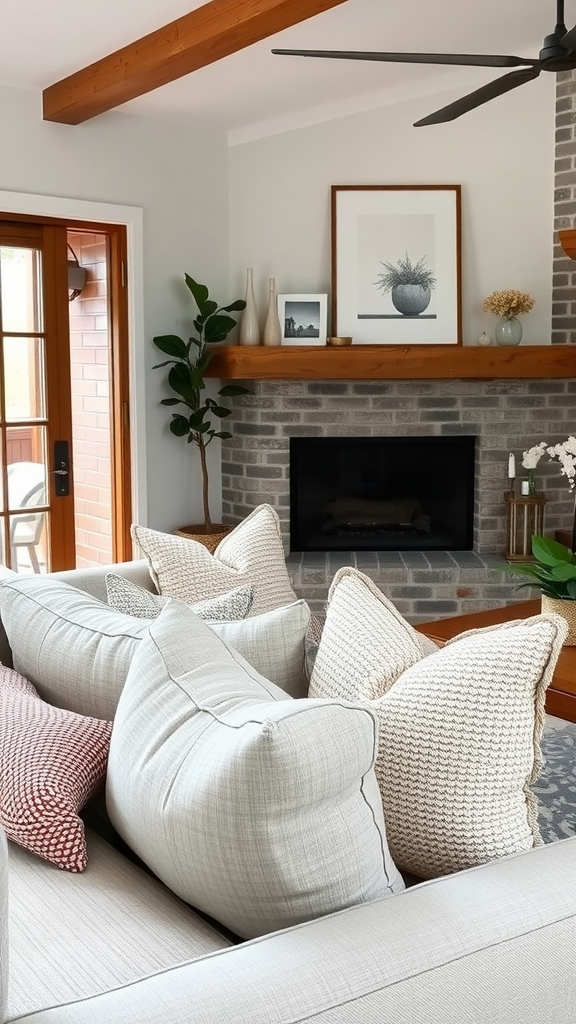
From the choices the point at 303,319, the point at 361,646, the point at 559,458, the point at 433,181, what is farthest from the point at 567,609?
the point at 433,181

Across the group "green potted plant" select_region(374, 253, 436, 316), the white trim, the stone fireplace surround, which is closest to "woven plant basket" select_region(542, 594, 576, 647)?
the stone fireplace surround

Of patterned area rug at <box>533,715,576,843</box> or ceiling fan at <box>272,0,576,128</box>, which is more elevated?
ceiling fan at <box>272,0,576,128</box>

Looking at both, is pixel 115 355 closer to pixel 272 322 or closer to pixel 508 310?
pixel 272 322

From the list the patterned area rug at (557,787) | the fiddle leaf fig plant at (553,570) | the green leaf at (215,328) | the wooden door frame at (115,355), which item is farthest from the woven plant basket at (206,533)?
the patterned area rug at (557,787)

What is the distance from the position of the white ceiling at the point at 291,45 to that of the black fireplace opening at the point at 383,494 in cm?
168

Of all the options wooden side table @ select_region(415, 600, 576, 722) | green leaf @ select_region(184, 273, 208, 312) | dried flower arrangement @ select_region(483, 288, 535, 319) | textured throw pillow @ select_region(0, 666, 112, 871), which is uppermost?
green leaf @ select_region(184, 273, 208, 312)

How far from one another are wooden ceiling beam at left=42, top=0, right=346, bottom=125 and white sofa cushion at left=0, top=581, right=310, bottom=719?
2158 mm

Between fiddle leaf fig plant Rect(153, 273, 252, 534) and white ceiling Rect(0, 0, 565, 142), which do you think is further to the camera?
fiddle leaf fig plant Rect(153, 273, 252, 534)

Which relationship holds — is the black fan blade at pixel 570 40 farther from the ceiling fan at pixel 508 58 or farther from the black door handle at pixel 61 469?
the black door handle at pixel 61 469

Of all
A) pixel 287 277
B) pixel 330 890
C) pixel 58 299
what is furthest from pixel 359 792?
pixel 287 277

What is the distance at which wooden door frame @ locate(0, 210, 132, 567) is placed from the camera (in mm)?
4781

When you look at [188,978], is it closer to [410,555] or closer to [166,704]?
[166,704]

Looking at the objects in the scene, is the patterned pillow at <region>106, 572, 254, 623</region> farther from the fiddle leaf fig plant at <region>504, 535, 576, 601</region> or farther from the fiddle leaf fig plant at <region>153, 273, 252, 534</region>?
the fiddle leaf fig plant at <region>153, 273, 252, 534</region>

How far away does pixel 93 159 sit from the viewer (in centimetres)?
479
